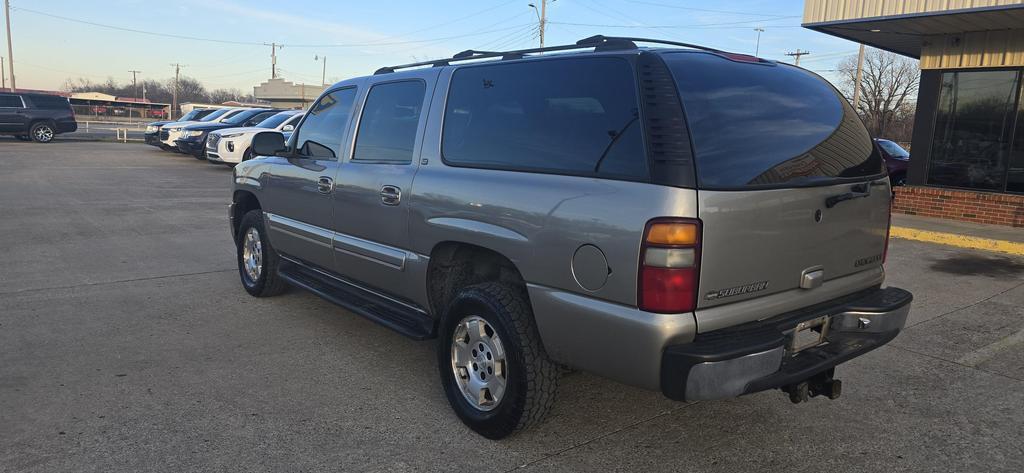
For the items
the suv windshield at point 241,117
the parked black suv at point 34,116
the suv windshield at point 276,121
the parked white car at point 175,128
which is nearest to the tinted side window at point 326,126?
the suv windshield at point 276,121

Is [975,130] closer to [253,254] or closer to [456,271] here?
[456,271]

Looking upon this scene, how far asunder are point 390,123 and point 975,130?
36.4 ft

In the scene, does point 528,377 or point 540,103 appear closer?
point 528,377

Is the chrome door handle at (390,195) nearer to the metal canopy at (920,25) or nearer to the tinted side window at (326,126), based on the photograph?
the tinted side window at (326,126)

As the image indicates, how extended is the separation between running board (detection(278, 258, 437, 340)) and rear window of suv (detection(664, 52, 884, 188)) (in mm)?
1859

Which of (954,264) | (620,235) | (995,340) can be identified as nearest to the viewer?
(620,235)

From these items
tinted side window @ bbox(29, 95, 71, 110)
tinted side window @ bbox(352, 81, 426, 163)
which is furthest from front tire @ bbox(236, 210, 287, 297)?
tinted side window @ bbox(29, 95, 71, 110)

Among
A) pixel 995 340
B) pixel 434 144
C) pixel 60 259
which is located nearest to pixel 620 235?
pixel 434 144

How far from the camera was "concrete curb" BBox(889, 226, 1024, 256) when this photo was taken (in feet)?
29.4

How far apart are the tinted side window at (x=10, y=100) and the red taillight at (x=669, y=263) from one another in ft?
95.2

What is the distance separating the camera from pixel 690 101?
9.59ft

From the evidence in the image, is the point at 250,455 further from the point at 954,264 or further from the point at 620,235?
the point at 954,264

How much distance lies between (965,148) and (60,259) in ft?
42.7

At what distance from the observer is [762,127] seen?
3072 mm
